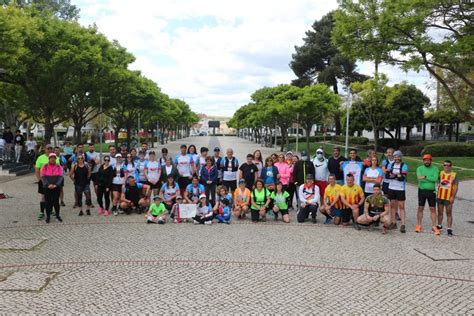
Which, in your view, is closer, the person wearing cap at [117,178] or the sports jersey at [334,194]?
the sports jersey at [334,194]

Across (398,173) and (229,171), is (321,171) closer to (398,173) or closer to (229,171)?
(398,173)

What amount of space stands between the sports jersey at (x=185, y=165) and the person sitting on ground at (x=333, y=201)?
358cm

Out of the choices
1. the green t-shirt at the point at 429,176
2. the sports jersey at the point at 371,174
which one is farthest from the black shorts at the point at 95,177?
the green t-shirt at the point at 429,176

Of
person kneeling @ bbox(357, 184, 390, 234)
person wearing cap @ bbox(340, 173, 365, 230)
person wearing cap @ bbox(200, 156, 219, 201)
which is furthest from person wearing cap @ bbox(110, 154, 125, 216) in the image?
person kneeling @ bbox(357, 184, 390, 234)

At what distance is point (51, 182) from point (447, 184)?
8.68m

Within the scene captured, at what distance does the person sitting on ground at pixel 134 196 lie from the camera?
37.7 ft

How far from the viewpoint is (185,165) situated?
1201cm

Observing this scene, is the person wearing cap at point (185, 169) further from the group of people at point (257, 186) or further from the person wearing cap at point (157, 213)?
the person wearing cap at point (157, 213)

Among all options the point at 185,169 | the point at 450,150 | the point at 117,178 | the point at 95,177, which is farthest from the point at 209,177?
the point at 450,150

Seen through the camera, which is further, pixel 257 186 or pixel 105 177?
pixel 105 177

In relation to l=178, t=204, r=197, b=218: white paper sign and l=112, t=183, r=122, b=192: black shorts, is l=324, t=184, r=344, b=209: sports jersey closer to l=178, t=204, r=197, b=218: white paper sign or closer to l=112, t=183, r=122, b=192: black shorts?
l=178, t=204, r=197, b=218: white paper sign

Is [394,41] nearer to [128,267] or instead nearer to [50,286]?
[128,267]

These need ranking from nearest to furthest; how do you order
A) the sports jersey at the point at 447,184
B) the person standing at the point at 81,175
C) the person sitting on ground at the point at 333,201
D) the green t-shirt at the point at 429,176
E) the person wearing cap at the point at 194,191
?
the sports jersey at the point at 447,184
the green t-shirt at the point at 429,176
the person sitting on ground at the point at 333,201
the person wearing cap at the point at 194,191
the person standing at the point at 81,175

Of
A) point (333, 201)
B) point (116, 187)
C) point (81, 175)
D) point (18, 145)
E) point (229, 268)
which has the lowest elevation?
point (229, 268)
